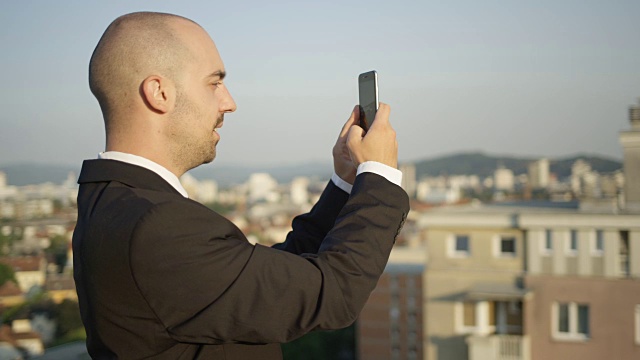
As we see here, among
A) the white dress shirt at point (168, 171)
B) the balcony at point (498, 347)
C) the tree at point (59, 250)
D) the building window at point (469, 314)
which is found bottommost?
the balcony at point (498, 347)

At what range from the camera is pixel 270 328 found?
0.54 meters

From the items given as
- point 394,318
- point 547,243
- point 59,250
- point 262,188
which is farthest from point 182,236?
point 262,188

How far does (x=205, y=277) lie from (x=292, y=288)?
0.20 feet

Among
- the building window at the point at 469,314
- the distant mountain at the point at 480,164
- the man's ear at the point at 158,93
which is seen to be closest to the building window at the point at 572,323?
the building window at the point at 469,314

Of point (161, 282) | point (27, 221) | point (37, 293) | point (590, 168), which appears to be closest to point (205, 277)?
point (161, 282)

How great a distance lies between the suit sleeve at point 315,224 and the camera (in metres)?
0.76

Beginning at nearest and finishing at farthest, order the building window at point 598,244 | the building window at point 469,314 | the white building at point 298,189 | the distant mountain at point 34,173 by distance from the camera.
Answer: the distant mountain at point 34,173
the building window at point 598,244
the building window at point 469,314
the white building at point 298,189

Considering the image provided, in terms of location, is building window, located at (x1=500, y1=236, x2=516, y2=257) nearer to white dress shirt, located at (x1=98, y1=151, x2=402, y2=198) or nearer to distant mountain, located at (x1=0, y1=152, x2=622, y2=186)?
distant mountain, located at (x1=0, y1=152, x2=622, y2=186)

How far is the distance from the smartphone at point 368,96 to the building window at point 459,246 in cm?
869

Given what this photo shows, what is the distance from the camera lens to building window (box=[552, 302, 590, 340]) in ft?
23.8

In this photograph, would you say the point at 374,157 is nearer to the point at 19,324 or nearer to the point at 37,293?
the point at 19,324

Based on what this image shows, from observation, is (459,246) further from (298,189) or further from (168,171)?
(168,171)

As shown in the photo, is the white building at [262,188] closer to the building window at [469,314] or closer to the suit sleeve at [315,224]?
the building window at [469,314]

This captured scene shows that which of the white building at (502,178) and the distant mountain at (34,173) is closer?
the distant mountain at (34,173)
